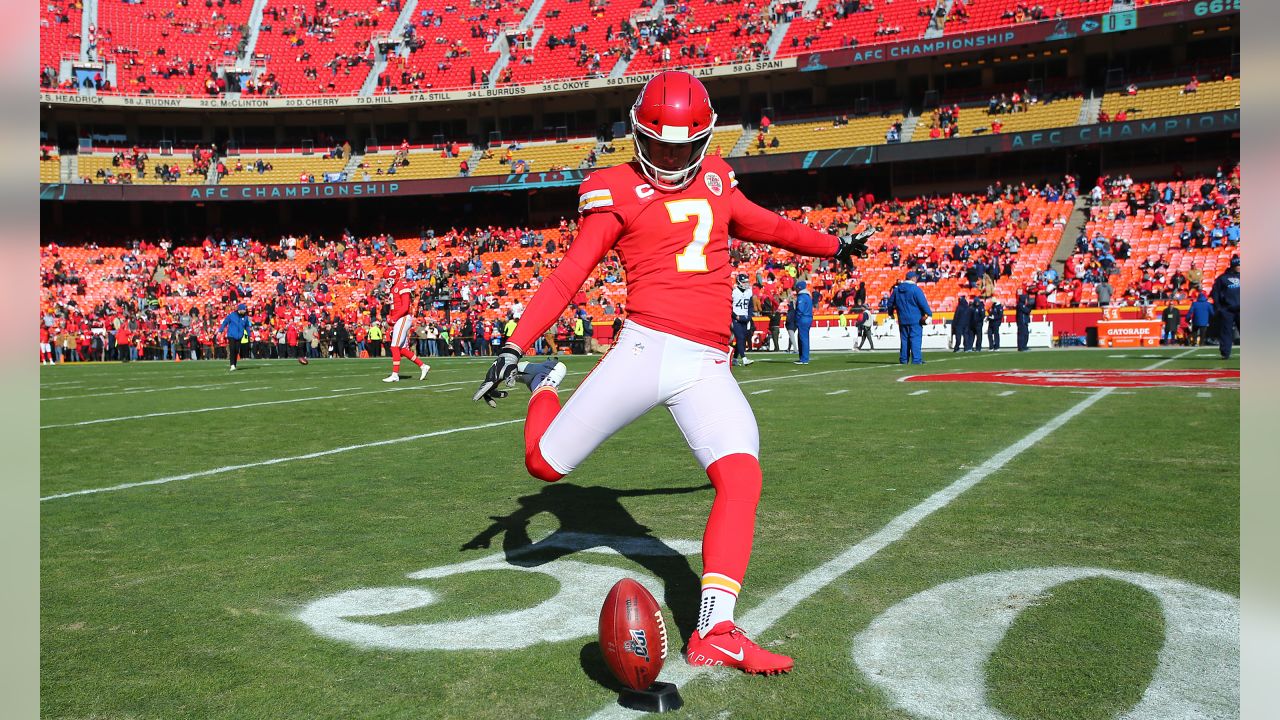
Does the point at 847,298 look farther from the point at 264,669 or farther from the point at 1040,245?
the point at 264,669

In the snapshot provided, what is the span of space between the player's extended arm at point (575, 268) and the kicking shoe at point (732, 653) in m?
1.24

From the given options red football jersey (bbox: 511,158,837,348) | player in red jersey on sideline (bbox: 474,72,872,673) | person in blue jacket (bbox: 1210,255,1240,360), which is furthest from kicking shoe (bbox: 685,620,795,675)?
person in blue jacket (bbox: 1210,255,1240,360)

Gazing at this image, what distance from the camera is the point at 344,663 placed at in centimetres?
338

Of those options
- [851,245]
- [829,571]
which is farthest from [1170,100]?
[829,571]

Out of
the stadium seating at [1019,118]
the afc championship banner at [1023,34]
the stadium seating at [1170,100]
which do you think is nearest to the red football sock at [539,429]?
the stadium seating at [1170,100]

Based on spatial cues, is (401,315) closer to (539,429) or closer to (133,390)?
(133,390)

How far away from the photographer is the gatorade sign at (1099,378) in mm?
13828

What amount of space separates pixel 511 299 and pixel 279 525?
107 feet

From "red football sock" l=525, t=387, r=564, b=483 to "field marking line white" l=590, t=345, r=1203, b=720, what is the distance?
0.91 m

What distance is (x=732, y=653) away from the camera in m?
3.29

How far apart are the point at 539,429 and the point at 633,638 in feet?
3.83

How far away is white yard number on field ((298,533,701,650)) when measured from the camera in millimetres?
3600

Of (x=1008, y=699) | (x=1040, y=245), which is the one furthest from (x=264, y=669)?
(x=1040, y=245)

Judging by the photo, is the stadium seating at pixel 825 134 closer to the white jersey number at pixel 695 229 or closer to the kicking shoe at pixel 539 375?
the kicking shoe at pixel 539 375
